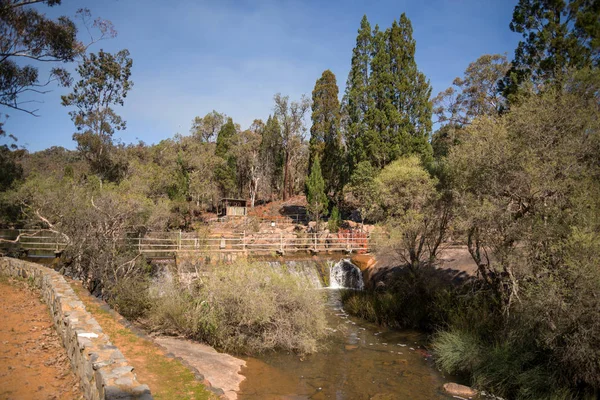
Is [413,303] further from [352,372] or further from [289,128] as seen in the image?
[289,128]

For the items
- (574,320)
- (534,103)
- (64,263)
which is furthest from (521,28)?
(64,263)

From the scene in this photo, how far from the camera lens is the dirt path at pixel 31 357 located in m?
5.58

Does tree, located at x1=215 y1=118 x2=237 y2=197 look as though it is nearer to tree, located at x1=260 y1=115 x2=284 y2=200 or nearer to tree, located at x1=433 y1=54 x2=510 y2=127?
tree, located at x1=260 y1=115 x2=284 y2=200

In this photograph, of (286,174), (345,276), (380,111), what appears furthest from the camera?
(286,174)

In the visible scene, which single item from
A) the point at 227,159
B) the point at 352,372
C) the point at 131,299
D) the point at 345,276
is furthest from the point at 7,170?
the point at 352,372

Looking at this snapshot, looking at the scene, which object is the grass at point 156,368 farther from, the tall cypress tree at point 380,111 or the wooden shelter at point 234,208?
the wooden shelter at point 234,208

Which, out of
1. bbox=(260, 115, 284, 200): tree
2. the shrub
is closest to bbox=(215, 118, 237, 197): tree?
bbox=(260, 115, 284, 200): tree

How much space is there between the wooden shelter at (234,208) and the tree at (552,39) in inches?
1201

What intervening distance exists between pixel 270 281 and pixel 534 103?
832cm

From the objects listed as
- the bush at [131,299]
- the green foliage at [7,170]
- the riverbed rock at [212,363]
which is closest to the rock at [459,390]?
the riverbed rock at [212,363]

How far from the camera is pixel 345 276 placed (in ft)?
66.7

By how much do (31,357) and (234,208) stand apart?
37.5 m

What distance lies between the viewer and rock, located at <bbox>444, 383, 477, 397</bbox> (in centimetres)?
830

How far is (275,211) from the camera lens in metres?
45.6
